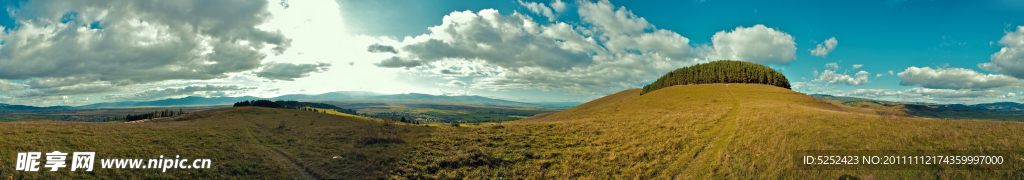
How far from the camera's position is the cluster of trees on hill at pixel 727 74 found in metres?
77.0

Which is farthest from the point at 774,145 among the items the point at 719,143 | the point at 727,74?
the point at 727,74

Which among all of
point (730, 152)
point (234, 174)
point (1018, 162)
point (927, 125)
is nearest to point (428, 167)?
point (234, 174)

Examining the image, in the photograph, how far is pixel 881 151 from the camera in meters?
10.9

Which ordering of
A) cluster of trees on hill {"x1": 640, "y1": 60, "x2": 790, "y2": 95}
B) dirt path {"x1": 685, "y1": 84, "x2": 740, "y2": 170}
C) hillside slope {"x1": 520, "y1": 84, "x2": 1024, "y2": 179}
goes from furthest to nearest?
cluster of trees on hill {"x1": 640, "y1": 60, "x2": 790, "y2": 95} → dirt path {"x1": 685, "y1": 84, "x2": 740, "y2": 170} → hillside slope {"x1": 520, "y1": 84, "x2": 1024, "y2": 179}

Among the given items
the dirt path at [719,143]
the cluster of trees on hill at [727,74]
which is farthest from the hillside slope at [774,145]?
the cluster of trees on hill at [727,74]

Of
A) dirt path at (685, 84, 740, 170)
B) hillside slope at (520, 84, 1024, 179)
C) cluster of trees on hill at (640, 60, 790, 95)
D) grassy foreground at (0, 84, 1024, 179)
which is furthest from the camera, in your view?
cluster of trees on hill at (640, 60, 790, 95)

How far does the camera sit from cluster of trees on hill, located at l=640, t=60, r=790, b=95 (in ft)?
253

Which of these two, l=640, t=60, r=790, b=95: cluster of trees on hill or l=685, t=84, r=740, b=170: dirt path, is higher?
l=640, t=60, r=790, b=95: cluster of trees on hill

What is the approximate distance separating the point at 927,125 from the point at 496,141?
20166 mm

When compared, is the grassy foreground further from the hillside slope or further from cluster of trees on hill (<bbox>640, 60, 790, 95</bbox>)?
cluster of trees on hill (<bbox>640, 60, 790, 95</bbox>)

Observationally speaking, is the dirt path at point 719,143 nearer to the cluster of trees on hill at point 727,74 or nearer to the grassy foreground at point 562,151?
the grassy foreground at point 562,151

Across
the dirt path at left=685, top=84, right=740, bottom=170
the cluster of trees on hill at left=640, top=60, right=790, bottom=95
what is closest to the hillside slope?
the dirt path at left=685, top=84, right=740, bottom=170

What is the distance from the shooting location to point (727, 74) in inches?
3179

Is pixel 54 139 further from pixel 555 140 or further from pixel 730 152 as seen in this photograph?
pixel 730 152
